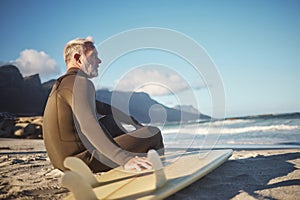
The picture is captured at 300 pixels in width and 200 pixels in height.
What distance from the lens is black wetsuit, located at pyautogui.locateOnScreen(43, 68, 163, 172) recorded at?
5.48 ft

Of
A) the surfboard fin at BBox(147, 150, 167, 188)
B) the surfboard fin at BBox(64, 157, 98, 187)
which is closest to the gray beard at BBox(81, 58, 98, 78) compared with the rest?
the surfboard fin at BBox(64, 157, 98, 187)

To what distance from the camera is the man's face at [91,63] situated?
203 centimetres

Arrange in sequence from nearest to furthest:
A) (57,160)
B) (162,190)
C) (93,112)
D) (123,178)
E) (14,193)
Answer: (162,190), (93,112), (123,178), (57,160), (14,193)

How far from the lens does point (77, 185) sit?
1332 millimetres

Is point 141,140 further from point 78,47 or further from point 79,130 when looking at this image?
point 78,47

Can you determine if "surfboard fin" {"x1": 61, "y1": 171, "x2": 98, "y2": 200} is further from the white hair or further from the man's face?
the white hair

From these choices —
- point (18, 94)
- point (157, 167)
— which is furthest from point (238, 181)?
point (18, 94)

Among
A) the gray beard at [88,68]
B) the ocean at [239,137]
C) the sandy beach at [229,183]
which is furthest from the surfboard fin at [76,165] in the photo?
the ocean at [239,137]

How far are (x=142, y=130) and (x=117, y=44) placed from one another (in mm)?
859

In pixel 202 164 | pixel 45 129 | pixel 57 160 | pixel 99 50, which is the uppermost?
pixel 99 50

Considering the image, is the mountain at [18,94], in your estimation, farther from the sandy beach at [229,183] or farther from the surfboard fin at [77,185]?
the surfboard fin at [77,185]

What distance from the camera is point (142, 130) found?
7.40 ft

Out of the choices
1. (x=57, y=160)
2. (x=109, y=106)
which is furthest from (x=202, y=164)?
(x=57, y=160)

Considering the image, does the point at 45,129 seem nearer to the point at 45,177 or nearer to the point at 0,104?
the point at 45,177
